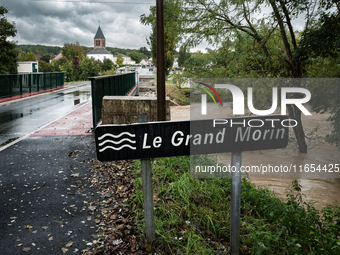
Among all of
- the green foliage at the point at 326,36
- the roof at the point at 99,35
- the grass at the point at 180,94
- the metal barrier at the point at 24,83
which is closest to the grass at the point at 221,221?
the green foliage at the point at 326,36

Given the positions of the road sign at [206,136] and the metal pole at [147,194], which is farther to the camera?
the metal pole at [147,194]

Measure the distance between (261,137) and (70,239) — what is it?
264 cm

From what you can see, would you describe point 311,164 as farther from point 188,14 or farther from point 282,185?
point 188,14

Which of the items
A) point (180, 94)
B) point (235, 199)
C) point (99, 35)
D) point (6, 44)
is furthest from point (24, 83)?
point (99, 35)

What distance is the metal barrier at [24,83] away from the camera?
19.1 m

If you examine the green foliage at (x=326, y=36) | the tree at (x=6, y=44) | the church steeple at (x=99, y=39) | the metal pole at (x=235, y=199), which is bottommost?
the metal pole at (x=235, y=199)

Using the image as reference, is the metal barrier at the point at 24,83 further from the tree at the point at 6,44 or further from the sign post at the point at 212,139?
the sign post at the point at 212,139

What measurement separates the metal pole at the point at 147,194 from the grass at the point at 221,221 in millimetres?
163

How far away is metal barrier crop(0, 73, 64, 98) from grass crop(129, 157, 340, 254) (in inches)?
662

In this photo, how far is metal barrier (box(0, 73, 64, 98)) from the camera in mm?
19150

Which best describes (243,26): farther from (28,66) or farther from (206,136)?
(28,66)

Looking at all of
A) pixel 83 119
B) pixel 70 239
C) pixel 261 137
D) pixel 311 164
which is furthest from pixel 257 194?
pixel 83 119

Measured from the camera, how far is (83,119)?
12.4 meters

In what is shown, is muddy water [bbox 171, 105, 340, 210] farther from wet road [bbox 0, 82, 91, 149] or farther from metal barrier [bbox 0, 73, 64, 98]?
metal barrier [bbox 0, 73, 64, 98]
